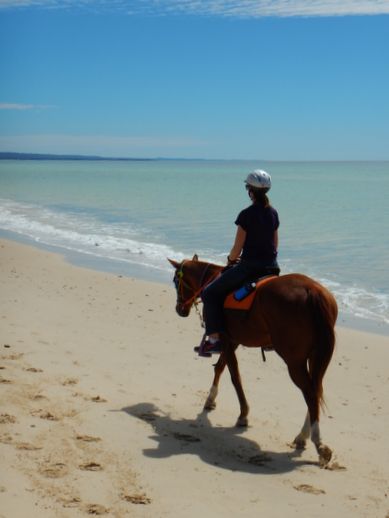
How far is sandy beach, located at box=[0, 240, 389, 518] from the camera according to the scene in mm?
5070

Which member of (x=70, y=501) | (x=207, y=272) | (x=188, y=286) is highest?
(x=207, y=272)

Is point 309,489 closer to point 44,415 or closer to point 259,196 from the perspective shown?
point 44,415

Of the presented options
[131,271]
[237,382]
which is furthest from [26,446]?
[131,271]

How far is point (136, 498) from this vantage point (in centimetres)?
498

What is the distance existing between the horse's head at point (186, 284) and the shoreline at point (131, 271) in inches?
187

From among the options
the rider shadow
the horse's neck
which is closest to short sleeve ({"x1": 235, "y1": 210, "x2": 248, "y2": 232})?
the horse's neck

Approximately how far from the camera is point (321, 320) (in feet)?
19.5

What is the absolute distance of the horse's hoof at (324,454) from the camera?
5949mm

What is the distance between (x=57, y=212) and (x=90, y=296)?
23.6 m

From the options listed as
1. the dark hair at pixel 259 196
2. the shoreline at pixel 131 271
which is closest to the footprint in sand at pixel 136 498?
the dark hair at pixel 259 196

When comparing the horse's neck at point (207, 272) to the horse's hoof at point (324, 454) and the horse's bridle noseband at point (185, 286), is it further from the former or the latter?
the horse's hoof at point (324, 454)

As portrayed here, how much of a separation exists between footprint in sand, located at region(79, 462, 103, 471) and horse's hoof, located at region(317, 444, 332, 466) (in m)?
1.91

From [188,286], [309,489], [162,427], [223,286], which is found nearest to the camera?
[309,489]

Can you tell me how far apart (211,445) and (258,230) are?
2098mm
